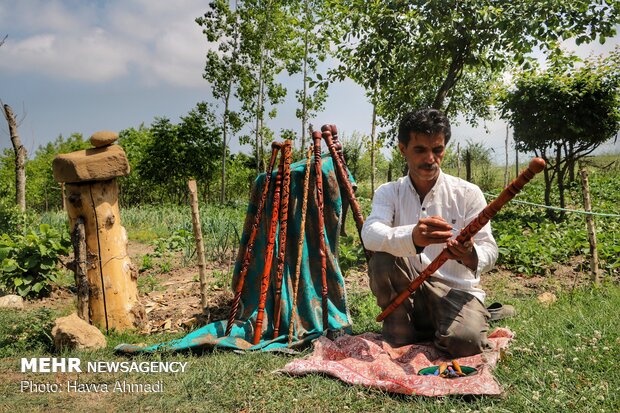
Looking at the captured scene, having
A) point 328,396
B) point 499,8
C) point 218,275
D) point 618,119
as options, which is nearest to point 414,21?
point 499,8

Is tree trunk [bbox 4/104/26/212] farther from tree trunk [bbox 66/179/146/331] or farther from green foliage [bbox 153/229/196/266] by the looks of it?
tree trunk [bbox 66/179/146/331]

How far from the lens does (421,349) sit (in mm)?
3121

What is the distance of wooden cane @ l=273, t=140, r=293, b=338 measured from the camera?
3816 mm

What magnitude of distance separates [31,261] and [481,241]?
182 inches

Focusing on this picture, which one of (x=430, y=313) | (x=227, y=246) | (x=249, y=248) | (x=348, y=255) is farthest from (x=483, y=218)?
(x=227, y=246)

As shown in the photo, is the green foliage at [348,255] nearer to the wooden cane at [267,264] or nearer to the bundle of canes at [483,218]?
the wooden cane at [267,264]

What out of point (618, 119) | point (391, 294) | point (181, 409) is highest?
point (618, 119)

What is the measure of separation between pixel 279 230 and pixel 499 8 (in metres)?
3.96

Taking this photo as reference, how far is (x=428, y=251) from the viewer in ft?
10.6

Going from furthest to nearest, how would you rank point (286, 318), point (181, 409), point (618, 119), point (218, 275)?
point (618, 119) → point (218, 275) → point (286, 318) → point (181, 409)

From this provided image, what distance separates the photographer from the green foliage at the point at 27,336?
12.0 feet

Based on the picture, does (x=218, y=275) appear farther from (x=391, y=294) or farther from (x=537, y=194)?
(x=537, y=194)

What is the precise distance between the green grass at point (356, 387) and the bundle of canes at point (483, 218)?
2.09ft

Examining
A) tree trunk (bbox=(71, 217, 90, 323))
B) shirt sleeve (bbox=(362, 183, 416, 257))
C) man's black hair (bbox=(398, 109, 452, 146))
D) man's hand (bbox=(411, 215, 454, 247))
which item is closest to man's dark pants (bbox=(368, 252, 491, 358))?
shirt sleeve (bbox=(362, 183, 416, 257))
